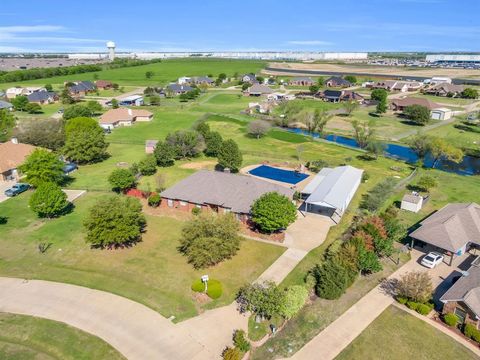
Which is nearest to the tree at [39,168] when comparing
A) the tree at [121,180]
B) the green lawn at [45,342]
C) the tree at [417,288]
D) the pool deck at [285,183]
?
the tree at [121,180]

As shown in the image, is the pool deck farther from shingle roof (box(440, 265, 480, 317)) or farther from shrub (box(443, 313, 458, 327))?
shrub (box(443, 313, 458, 327))

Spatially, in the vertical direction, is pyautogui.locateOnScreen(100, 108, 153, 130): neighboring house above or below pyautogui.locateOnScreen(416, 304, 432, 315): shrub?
below

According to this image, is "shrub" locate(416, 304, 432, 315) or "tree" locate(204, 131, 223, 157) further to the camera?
"tree" locate(204, 131, 223, 157)

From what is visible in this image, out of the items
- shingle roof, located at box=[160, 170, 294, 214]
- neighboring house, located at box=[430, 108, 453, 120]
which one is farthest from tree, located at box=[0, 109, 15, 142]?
neighboring house, located at box=[430, 108, 453, 120]

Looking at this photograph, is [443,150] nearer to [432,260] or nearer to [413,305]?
[432,260]

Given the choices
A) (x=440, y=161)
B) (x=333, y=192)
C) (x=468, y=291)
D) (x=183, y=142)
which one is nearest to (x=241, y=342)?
(x=468, y=291)

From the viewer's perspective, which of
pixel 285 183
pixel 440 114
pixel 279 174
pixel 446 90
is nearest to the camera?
pixel 285 183

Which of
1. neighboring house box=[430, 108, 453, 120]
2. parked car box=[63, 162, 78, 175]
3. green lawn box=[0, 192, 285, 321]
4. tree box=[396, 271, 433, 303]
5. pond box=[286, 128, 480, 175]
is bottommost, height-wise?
parked car box=[63, 162, 78, 175]
